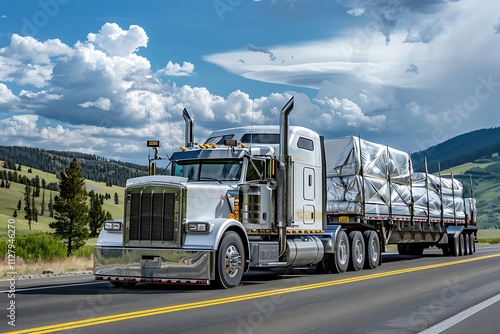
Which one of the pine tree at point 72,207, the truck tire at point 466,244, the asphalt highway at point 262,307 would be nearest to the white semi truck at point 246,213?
the asphalt highway at point 262,307

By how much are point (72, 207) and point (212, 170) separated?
3425 inches

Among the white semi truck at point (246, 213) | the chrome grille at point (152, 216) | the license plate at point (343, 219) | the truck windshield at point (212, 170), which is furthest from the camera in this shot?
the license plate at point (343, 219)

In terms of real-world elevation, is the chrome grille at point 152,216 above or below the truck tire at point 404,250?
above

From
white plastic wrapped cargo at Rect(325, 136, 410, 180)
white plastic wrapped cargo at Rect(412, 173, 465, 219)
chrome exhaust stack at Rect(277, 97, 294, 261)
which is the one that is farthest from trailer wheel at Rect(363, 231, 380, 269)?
chrome exhaust stack at Rect(277, 97, 294, 261)

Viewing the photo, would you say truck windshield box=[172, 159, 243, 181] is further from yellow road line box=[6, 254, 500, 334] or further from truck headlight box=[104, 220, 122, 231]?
yellow road line box=[6, 254, 500, 334]

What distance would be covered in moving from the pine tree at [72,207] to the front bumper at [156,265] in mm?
85796

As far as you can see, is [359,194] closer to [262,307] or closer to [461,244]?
[262,307]

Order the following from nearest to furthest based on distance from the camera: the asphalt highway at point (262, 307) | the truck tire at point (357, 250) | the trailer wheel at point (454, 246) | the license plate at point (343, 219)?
the asphalt highway at point (262, 307) < the truck tire at point (357, 250) < the license plate at point (343, 219) < the trailer wheel at point (454, 246)

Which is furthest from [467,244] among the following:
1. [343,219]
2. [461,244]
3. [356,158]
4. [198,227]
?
[198,227]

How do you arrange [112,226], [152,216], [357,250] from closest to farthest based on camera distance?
[152,216] < [112,226] < [357,250]

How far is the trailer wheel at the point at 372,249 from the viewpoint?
2038 centimetres

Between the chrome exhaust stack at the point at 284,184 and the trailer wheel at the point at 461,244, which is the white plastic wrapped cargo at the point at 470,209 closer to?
the trailer wheel at the point at 461,244

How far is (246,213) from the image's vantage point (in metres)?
14.6

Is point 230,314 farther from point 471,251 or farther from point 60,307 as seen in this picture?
point 471,251
